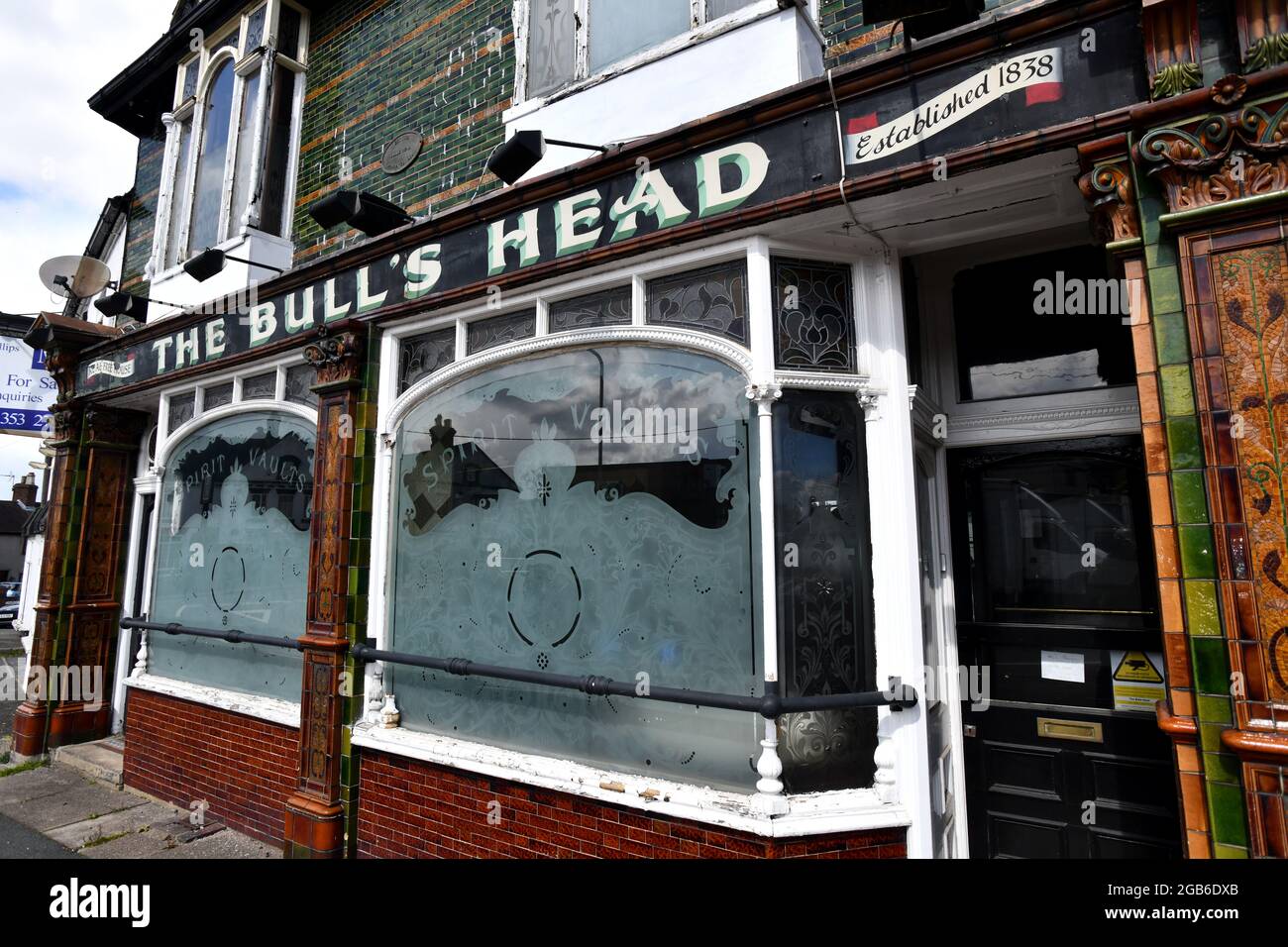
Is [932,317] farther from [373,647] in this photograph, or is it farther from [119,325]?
[119,325]

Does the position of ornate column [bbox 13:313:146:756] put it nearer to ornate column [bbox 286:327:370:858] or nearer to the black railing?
ornate column [bbox 286:327:370:858]

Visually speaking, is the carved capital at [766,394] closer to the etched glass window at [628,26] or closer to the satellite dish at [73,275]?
the etched glass window at [628,26]

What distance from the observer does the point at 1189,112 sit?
8.58 ft

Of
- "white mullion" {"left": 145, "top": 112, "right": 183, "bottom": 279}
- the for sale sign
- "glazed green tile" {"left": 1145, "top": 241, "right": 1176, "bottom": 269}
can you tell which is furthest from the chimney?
"glazed green tile" {"left": 1145, "top": 241, "right": 1176, "bottom": 269}

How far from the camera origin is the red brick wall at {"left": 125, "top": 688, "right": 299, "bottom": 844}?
205 inches

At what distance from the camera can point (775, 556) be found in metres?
3.40

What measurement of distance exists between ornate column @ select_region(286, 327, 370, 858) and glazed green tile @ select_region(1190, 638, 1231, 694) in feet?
15.5

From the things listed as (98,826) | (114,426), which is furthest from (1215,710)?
(114,426)

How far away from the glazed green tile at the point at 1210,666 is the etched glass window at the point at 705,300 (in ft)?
7.50

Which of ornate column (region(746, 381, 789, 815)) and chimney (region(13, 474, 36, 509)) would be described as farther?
chimney (region(13, 474, 36, 509))

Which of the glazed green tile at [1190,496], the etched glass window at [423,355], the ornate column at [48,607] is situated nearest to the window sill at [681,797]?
the glazed green tile at [1190,496]

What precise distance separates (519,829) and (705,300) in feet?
10.4
